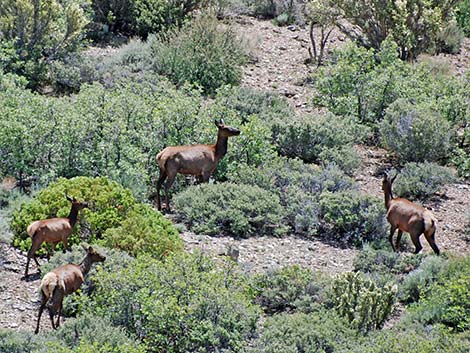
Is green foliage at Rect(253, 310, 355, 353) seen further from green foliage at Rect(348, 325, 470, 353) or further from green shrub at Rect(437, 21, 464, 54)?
green shrub at Rect(437, 21, 464, 54)

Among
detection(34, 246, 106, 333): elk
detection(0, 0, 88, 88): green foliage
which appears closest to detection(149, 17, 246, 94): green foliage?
detection(0, 0, 88, 88): green foliage

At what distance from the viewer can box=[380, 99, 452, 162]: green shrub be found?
19.3 metres

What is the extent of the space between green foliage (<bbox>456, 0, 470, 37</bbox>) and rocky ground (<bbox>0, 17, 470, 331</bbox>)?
11.3ft

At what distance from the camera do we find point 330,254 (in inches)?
604

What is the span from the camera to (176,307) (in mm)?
11375

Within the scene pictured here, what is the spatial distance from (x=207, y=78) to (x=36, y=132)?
6.94 meters

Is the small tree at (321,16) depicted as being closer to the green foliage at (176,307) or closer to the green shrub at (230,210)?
the green shrub at (230,210)

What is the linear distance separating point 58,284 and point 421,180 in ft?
28.7

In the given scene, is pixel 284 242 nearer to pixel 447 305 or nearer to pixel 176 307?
pixel 447 305

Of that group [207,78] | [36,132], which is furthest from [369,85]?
[36,132]

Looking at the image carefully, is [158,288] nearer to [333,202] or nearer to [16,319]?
[16,319]

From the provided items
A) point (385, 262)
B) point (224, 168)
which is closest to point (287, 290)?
point (385, 262)

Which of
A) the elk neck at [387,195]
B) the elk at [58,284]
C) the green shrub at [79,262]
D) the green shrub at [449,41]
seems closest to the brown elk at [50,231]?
the green shrub at [79,262]

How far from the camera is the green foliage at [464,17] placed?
95.6 ft
